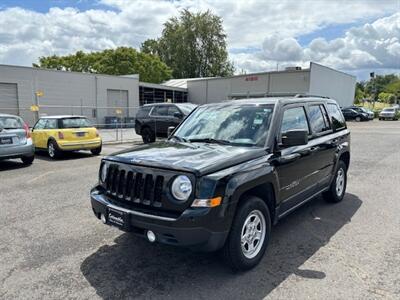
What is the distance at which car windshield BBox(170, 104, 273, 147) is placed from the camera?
4.05 m

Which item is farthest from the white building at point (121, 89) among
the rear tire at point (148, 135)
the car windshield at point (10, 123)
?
the car windshield at point (10, 123)

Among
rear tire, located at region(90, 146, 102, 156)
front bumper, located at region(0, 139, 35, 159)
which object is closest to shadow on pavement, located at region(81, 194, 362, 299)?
front bumper, located at region(0, 139, 35, 159)

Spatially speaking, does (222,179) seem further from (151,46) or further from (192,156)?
(151,46)

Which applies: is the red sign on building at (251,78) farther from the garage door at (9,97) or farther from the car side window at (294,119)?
the car side window at (294,119)

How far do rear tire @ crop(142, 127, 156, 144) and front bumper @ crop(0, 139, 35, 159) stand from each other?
6768 millimetres

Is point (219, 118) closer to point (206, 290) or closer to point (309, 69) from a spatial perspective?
point (206, 290)

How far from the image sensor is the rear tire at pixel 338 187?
5812 millimetres

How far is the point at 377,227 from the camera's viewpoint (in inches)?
189

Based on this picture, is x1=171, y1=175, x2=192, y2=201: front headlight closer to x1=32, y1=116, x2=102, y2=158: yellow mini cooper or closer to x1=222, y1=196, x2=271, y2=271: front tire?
x1=222, y1=196, x2=271, y2=271: front tire

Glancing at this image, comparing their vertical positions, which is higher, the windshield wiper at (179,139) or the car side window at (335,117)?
the car side window at (335,117)

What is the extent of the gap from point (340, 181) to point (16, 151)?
27.3 feet

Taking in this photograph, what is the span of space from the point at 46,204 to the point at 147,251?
9.26ft

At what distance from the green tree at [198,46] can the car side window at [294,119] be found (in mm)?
54357

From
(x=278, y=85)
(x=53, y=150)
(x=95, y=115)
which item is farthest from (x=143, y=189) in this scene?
(x=278, y=85)
